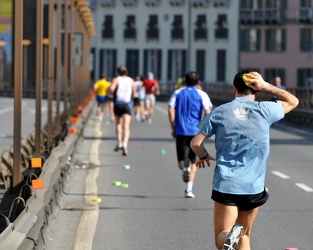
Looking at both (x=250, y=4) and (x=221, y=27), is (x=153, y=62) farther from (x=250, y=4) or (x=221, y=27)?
(x=250, y=4)

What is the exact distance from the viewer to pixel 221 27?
Answer: 337 feet

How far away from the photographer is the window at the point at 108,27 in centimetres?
10281

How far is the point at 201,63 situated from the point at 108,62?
7713 millimetres

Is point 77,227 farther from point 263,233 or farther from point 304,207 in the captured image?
point 304,207

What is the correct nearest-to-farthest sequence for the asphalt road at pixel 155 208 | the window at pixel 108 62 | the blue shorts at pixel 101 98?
1. the asphalt road at pixel 155 208
2. the blue shorts at pixel 101 98
3. the window at pixel 108 62

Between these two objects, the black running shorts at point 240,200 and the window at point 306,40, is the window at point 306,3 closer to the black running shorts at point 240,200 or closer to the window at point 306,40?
the window at point 306,40

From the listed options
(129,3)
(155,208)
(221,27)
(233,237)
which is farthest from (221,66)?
(233,237)

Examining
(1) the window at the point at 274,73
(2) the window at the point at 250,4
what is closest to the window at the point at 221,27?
(2) the window at the point at 250,4

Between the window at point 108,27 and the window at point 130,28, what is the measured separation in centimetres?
122

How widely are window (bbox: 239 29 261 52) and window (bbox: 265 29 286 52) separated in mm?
738

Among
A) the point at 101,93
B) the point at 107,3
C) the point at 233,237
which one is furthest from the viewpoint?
the point at 107,3

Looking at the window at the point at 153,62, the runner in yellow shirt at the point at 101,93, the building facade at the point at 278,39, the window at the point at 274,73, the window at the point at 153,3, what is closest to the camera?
the runner in yellow shirt at the point at 101,93

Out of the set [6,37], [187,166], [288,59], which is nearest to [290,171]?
[187,166]

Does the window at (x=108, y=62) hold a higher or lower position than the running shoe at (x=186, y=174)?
lower
